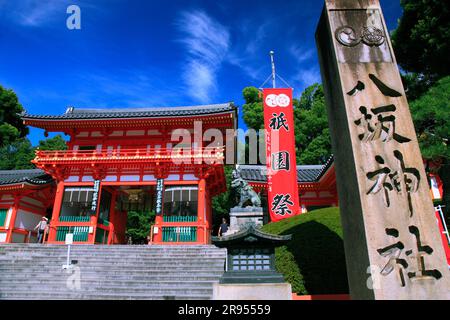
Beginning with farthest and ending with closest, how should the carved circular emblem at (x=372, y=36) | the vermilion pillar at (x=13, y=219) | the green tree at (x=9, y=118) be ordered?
1. the green tree at (x=9, y=118)
2. the vermilion pillar at (x=13, y=219)
3. the carved circular emblem at (x=372, y=36)

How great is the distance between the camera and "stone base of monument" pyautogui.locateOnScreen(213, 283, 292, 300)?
5.94 m

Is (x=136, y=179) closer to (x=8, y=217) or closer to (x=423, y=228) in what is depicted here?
(x=8, y=217)

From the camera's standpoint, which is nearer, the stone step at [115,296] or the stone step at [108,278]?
the stone step at [115,296]

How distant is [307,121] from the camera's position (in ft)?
93.5

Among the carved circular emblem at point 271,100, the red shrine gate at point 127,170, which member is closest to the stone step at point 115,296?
the red shrine gate at point 127,170

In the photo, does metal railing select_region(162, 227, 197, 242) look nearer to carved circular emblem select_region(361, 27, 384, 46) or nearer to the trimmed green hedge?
the trimmed green hedge

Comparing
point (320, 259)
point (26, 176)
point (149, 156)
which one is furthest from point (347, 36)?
point (26, 176)

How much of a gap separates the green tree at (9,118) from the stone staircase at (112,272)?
21.0 meters

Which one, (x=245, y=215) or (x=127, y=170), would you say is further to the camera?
(x=127, y=170)

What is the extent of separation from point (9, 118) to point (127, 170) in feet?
72.7

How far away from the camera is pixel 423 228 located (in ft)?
12.6

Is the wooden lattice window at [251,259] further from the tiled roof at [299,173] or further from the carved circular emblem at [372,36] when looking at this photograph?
the tiled roof at [299,173]

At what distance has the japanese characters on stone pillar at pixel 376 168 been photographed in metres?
3.68

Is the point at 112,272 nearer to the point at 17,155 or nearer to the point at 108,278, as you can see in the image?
the point at 108,278
